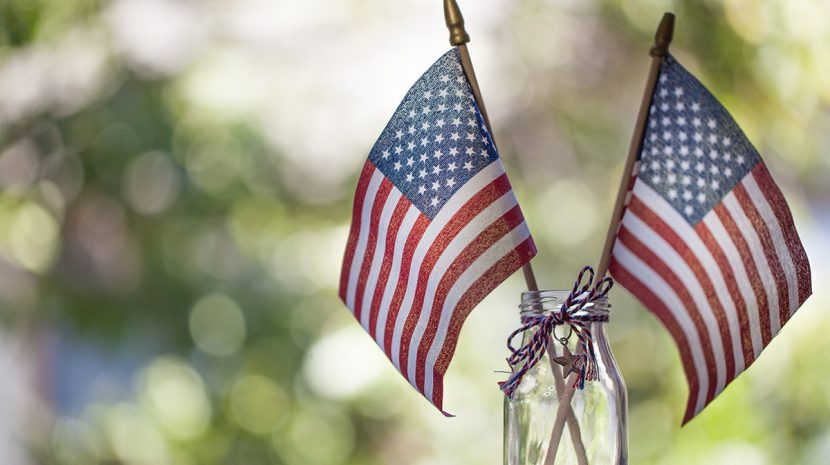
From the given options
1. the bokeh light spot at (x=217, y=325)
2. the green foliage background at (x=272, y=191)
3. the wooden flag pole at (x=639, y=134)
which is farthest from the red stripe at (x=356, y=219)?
the bokeh light spot at (x=217, y=325)

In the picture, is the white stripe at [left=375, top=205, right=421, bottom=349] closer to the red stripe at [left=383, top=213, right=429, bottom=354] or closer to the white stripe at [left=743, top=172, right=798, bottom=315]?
the red stripe at [left=383, top=213, right=429, bottom=354]

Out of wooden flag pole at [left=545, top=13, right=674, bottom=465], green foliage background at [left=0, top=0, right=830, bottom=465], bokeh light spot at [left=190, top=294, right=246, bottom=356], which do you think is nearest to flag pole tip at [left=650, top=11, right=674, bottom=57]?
wooden flag pole at [left=545, top=13, right=674, bottom=465]

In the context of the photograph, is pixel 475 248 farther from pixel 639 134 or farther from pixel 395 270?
pixel 639 134

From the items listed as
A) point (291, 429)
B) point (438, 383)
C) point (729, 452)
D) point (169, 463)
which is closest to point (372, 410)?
point (291, 429)

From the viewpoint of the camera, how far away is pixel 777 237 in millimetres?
879

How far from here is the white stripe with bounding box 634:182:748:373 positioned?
0.90 meters

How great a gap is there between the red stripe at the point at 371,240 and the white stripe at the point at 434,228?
51 mm

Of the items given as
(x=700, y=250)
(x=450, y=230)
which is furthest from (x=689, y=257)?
(x=450, y=230)

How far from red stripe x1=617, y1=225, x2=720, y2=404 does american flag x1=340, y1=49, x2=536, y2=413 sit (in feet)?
0.41

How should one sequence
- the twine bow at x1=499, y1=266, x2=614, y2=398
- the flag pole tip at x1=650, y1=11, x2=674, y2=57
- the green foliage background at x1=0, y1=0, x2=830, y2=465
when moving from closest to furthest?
the twine bow at x1=499, y1=266, x2=614, y2=398, the flag pole tip at x1=650, y1=11, x2=674, y2=57, the green foliage background at x1=0, y1=0, x2=830, y2=465

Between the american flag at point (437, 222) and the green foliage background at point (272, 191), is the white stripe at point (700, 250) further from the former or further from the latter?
the green foliage background at point (272, 191)

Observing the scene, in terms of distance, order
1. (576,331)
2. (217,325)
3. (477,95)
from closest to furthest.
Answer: (576,331)
(477,95)
(217,325)

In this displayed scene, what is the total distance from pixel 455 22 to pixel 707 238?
0.30 meters

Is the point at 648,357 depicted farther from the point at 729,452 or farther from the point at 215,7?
the point at 215,7
